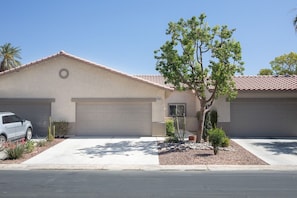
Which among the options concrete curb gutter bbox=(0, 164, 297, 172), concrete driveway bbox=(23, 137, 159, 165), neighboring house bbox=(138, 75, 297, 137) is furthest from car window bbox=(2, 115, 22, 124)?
neighboring house bbox=(138, 75, 297, 137)

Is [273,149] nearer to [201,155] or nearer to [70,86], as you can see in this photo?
[201,155]

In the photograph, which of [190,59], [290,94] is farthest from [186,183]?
[290,94]

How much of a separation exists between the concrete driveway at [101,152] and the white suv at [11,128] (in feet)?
7.15

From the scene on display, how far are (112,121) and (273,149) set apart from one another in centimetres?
933

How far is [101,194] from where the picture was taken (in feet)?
23.9

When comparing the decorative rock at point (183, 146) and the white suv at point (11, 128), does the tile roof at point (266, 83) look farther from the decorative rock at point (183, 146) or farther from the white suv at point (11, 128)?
the white suv at point (11, 128)

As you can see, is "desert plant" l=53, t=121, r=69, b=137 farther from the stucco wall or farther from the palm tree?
the palm tree

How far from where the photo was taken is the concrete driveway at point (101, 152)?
39.0 feet

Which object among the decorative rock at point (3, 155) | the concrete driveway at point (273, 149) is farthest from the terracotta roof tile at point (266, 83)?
the decorative rock at point (3, 155)

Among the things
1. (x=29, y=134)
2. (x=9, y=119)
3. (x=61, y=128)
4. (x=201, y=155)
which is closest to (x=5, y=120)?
(x=9, y=119)

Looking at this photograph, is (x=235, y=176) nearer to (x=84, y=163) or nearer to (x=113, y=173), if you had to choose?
(x=113, y=173)

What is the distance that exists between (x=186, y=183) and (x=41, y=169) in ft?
17.3

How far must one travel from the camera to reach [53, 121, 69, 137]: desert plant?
18.4m

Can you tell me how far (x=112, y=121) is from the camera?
745 inches
